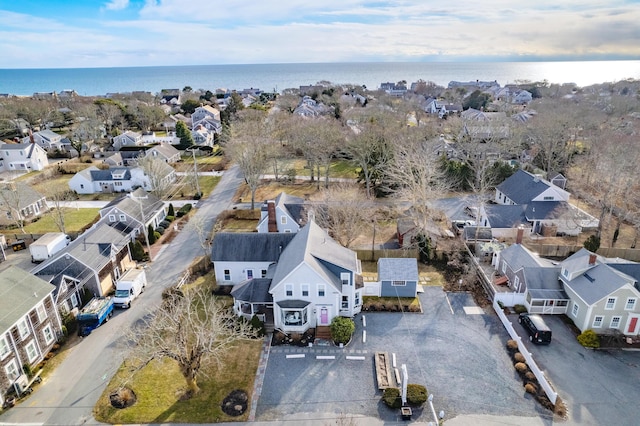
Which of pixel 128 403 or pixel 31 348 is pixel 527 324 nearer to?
pixel 128 403

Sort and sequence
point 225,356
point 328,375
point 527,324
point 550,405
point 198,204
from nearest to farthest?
1. point 550,405
2. point 328,375
3. point 225,356
4. point 527,324
5. point 198,204

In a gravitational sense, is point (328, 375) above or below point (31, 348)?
below

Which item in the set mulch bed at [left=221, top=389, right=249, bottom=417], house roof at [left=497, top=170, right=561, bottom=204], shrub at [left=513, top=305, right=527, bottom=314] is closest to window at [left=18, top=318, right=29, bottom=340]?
mulch bed at [left=221, top=389, right=249, bottom=417]

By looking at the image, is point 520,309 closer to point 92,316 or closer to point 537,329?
point 537,329

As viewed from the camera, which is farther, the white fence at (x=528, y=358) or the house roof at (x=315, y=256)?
the house roof at (x=315, y=256)

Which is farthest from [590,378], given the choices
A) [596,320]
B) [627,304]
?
[627,304]

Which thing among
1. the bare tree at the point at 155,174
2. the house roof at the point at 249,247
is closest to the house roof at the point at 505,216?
the house roof at the point at 249,247

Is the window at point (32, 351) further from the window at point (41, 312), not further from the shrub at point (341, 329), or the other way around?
the shrub at point (341, 329)

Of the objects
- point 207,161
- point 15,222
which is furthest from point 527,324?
point 207,161
